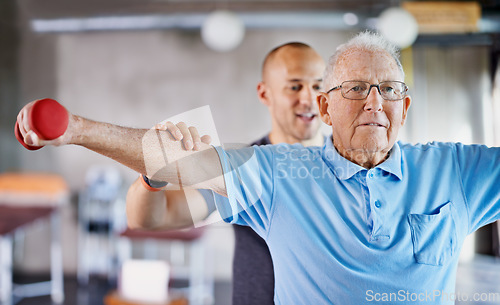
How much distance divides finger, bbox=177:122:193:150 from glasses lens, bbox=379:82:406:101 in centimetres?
48

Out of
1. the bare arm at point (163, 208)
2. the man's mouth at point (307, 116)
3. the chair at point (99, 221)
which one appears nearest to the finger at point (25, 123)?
the bare arm at point (163, 208)

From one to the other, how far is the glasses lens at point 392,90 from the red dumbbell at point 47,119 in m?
0.72

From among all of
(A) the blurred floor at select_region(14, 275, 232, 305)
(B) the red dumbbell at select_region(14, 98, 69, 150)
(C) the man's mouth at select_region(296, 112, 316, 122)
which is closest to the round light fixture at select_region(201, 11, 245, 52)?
(A) the blurred floor at select_region(14, 275, 232, 305)

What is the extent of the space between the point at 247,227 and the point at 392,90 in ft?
2.03

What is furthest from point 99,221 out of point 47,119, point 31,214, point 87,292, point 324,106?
point 47,119

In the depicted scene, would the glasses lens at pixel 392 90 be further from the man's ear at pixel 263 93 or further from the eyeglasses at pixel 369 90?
the man's ear at pixel 263 93

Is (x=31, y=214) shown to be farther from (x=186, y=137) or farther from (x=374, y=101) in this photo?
(x=374, y=101)

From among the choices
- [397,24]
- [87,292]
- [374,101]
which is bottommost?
[87,292]

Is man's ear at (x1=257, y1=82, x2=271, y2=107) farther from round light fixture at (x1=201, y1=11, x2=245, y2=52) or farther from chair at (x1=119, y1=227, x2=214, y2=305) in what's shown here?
chair at (x1=119, y1=227, x2=214, y2=305)

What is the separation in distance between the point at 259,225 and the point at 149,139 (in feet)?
1.13

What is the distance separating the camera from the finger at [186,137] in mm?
892

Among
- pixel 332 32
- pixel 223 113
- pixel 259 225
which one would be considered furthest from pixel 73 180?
pixel 259 225

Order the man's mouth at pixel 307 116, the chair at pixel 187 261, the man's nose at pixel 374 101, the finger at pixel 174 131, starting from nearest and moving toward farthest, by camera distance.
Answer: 1. the finger at pixel 174 131
2. the man's nose at pixel 374 101
3. the man's mouth at pixel 307 116
4. the chair at pixel 187 261

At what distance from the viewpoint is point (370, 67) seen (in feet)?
3.44
